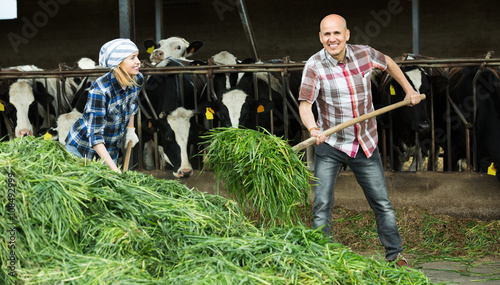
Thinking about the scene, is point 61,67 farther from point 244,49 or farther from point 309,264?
point 244,49

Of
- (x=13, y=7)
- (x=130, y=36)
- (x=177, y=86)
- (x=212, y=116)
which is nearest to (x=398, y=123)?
(x=212, y=116)

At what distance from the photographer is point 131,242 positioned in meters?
2.70

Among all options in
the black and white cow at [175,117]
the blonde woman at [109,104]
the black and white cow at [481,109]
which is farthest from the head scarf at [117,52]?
the black and white cow at [481,109]

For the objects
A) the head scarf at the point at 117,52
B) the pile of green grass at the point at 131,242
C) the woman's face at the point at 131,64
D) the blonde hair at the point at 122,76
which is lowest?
the pile of green grass at the point at 131,242

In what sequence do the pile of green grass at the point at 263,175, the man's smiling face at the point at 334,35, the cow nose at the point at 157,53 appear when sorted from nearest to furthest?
the pile of green grass at the point at 263,175
the man's smiling face at the point at 334,35
the cow nose at the point at 157,53

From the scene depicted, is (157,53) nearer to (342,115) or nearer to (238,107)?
(238,107)

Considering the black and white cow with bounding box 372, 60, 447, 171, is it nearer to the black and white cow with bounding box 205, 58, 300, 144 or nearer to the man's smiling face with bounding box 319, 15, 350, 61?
the black and white cow with bounding box 205, 58, 300, 144

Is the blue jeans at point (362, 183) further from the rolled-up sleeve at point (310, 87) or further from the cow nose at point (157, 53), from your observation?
the cow nose at point (157, 53)

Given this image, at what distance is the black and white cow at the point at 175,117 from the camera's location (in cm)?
636

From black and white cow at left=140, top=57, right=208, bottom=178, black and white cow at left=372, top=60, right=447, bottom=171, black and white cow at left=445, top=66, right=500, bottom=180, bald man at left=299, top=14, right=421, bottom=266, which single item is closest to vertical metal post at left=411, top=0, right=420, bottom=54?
black and white cow at left=372, top=60, right=447, bottom=171

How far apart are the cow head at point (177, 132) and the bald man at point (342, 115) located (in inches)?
97.6

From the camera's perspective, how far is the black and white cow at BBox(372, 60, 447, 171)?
6198mm

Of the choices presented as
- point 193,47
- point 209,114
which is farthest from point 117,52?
point 193,47

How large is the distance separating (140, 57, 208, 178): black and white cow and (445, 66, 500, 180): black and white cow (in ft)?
8.89
